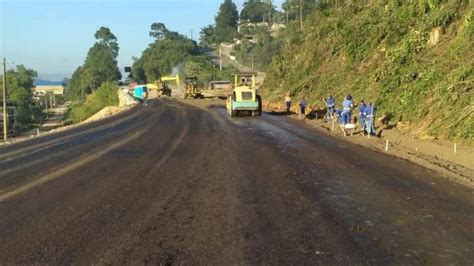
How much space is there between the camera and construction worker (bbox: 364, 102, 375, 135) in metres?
20.1

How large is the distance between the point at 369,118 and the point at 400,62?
5.31 metres

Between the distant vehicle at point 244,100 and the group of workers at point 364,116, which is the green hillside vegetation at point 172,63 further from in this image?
the group of workers at point 364,116

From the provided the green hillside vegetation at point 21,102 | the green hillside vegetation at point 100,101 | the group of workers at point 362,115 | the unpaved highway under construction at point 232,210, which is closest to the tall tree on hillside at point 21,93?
the green hillside vegetation at point 21,102

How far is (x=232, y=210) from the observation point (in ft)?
28.5

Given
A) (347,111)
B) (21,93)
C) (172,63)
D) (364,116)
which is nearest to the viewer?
(364,116)

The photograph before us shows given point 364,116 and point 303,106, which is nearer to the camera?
point 364,116

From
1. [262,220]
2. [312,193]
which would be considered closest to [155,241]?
[262,220]

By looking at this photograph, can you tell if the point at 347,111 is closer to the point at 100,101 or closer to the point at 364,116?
the point at 364,116

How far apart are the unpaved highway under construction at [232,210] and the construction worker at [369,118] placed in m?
4.74

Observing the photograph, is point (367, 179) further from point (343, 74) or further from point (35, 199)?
point (343, 74)

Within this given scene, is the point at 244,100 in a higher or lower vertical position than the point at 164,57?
lower

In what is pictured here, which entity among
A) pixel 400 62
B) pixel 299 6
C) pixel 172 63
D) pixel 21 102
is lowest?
pixel 21 102

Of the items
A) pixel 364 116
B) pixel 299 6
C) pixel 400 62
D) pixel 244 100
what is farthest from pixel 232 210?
pixel 299 6

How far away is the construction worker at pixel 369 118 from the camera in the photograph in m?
20.1
